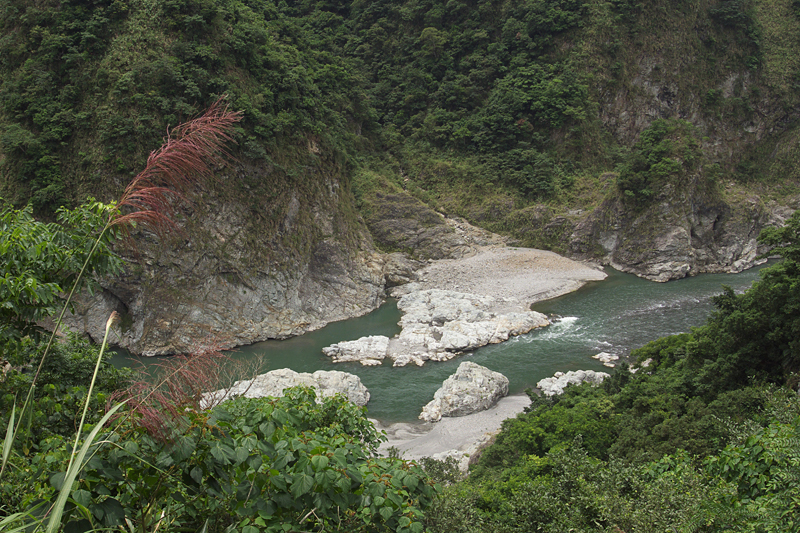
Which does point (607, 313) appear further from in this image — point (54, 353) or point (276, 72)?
point (54, 353)

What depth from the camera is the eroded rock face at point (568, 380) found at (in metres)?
18.3

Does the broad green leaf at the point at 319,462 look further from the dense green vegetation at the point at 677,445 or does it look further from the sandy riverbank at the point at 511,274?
the sandy riverbank at the point at 511,274

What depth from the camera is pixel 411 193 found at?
40469mm

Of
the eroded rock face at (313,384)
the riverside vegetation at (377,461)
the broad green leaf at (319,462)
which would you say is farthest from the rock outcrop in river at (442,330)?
the broad green leaf at (319,462)

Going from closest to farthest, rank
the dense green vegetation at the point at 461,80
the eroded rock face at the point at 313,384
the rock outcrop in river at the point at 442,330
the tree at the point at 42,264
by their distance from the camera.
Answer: the tree at the point at 42,264, the eroded rock face at the point at 313,384, the rock outcrop in river at the point at 442,330, the dense green vegetation at the point at 461,80

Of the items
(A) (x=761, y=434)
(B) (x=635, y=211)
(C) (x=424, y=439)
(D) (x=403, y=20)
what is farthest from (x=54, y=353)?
(D) (x=403, y=20)

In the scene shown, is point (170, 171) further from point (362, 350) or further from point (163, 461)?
point (362, 350)

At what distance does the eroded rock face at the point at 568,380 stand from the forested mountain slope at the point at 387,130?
13511mm

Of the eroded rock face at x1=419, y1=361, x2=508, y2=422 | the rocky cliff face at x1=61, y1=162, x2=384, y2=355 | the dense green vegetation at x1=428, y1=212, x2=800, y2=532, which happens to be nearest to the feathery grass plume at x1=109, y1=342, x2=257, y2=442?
the dense green vegetation at x1=428, y1=212, x2=800, y2=532

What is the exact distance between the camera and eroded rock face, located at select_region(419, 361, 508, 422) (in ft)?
56.9

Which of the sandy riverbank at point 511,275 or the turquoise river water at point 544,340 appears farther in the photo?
the sandy riverbank at point 511,275

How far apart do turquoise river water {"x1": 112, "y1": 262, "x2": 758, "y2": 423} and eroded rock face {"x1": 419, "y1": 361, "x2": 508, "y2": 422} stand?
2.27 ft

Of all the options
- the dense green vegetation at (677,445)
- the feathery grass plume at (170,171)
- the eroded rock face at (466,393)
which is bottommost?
the eroded rock face at (466,393)

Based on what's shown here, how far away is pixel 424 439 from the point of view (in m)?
16.0
